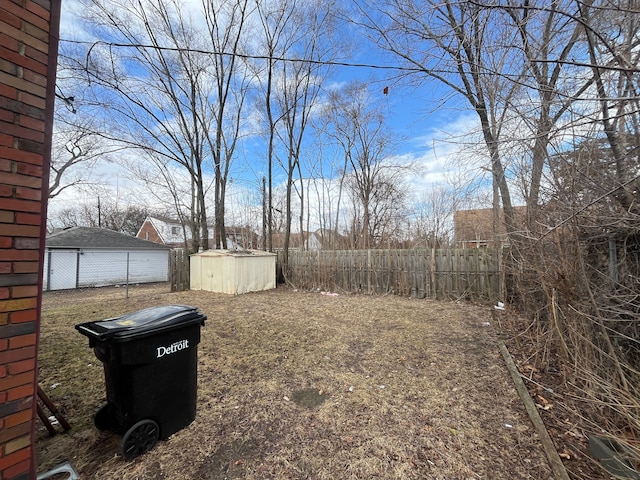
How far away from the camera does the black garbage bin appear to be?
78.1 inches

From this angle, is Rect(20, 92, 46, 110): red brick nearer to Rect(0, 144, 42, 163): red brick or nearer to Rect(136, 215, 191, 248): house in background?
Rect(0, 144, 42, 163): red brick

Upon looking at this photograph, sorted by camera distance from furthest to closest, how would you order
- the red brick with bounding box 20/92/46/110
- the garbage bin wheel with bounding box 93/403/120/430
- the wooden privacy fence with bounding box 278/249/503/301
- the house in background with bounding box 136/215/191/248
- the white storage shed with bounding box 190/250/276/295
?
the house in background with bounding box 136/215/191/248
the white storage shed with bounding box 190/250/276/295
the wooden privacy fence with bounding box 278/249/503/301
the garbage bin wheel with bounding box 93/403/120/430
the red brick with bounding box 20/92/46/110

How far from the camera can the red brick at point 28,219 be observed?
151 cm

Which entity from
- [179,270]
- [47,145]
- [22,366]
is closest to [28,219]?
[47,145]

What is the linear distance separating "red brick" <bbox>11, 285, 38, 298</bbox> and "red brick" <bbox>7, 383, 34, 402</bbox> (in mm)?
476

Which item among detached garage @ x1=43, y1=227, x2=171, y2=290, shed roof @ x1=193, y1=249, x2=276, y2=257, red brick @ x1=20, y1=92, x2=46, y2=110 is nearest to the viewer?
red brick @ x1=20, y1=92, x2=46, y2=110

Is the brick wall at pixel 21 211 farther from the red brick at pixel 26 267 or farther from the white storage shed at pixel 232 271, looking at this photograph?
the white storage shed at pixel 232 271

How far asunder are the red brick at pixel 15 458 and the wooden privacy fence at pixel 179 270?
33.5 feet

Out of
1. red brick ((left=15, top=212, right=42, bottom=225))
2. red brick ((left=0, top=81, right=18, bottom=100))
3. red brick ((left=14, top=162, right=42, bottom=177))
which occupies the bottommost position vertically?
red brick ((left=15, top=212, right=42, bottom=225))

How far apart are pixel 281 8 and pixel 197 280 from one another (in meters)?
11.2

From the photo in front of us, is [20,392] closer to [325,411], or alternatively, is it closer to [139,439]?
[139,439]

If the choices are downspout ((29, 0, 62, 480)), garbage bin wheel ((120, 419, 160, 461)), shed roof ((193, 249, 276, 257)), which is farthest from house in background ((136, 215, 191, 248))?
downspout ((29, 0, 62, 480))

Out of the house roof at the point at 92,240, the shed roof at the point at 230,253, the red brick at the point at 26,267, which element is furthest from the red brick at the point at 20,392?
the house roof at the point at 92,240

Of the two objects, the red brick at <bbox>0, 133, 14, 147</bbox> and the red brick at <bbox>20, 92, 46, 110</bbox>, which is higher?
the red brick at <bbox>20, 92, 46, 110</bbox>
